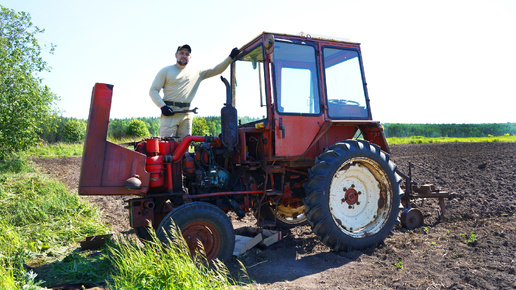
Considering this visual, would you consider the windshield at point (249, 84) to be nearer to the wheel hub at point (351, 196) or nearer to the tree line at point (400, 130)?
the wheel hub at point (351, 196)

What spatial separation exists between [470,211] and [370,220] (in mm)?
2869

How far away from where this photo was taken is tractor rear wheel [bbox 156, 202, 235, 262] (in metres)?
3.70

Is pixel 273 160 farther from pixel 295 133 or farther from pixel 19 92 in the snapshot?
pixel 19 92

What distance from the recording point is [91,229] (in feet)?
17.9

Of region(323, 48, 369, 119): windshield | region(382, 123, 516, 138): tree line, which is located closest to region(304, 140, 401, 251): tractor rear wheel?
region(323, 48, 369, 119): windshield

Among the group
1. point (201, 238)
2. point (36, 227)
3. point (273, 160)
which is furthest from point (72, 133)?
point (201, 238)

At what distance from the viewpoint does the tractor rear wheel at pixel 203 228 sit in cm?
370

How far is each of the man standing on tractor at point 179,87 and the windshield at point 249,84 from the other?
0.72ft

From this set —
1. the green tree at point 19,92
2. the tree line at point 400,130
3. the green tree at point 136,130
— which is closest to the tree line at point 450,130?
the tree line at point 400,130

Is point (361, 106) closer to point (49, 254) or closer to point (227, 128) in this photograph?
point (227, 128)

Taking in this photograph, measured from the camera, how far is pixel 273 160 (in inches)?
176

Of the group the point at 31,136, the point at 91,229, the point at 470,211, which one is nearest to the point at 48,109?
the point at 31,136

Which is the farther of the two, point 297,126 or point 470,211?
point 470,211

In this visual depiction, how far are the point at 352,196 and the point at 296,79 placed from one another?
1.76 m
